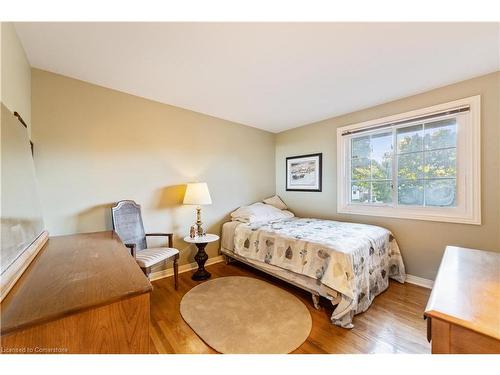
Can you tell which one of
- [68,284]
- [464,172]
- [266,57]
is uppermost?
[266,57]

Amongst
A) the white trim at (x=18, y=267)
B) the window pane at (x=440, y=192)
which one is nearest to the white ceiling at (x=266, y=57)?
the window pane at (x=440, y=192)

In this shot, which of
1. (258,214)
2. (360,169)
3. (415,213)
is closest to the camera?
(415,213)

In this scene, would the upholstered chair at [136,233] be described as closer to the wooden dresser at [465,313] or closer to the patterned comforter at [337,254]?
the patterned comforter at [337,254]

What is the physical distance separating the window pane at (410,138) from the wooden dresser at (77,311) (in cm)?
317

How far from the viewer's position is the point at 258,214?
3.32 metres

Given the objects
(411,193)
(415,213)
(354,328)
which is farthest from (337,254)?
(411,193)

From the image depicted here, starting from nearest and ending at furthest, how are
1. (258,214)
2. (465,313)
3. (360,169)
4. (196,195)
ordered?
1. (465,313)
2. (196,195)
3. (360,169)
4. (258,214)

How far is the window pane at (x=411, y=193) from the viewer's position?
2.58 metres

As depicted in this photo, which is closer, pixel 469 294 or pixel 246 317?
pixel 469 294

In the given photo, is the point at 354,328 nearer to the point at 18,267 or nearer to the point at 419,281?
the point at 419,281

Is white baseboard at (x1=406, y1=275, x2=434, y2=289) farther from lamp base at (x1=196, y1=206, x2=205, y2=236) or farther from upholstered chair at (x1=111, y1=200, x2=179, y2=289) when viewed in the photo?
upholstered chair at (x1=111, y1=200, x2=179, y2=289)

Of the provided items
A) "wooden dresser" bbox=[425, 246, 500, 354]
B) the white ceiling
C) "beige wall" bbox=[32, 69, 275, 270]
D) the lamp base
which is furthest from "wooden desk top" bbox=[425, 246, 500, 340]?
"beige wall" bbox=[32, 69, 275, 270]

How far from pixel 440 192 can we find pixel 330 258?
5.49 feet

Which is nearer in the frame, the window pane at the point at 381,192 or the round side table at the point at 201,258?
the round side table at the point at 201,258
